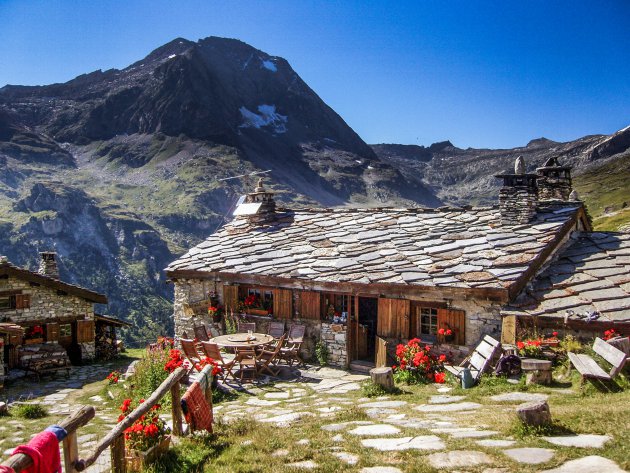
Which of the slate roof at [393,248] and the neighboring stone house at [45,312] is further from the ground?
the slate roof at [393,248]

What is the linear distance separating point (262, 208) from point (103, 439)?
552 inches

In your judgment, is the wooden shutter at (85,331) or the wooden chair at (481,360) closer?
the wooden chair at (481,360)

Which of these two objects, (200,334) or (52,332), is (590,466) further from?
(52,332)

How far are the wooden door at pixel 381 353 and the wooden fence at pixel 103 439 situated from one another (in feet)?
20.5

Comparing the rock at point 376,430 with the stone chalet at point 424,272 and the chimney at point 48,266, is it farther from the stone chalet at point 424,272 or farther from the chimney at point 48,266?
the chimney at point 48,266

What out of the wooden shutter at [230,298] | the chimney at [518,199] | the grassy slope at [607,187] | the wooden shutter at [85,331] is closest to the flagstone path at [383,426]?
the wooden shutter at [230,298]

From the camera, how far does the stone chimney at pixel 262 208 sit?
1884cm

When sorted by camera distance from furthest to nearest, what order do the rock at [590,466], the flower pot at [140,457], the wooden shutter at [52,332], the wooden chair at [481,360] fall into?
the wooden shutter at [52,332] < the wooden chair at [481,360] < the flower pot at [140,457] < the rock at [590,466]

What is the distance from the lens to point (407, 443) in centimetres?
544

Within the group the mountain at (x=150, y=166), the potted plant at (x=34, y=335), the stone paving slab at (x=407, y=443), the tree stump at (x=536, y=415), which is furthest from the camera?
the mountain at (x=150, y=166)

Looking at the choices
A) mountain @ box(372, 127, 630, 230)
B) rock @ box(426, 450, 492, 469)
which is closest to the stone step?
rock @ box(426, 450, 492, 469)

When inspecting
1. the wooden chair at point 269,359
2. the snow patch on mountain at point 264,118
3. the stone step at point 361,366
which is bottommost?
the stone step at point 361,366

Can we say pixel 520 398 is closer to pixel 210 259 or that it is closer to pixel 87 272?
pixel 210 259

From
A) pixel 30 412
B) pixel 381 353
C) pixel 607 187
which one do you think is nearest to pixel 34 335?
pixel 30 412
